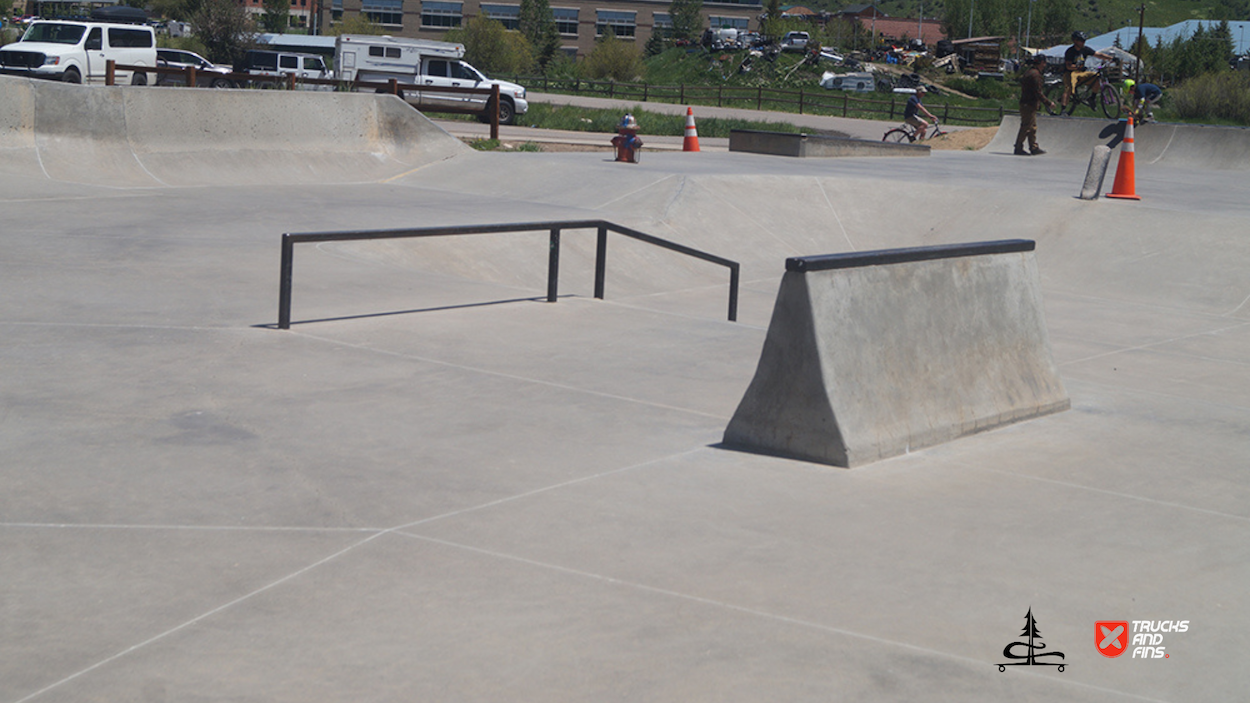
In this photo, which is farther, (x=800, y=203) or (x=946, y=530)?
(x=800, y=203)

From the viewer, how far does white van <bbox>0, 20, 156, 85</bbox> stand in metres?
27.5

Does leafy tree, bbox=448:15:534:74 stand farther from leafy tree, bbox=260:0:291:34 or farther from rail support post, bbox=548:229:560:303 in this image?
rail support post, bbox=548:229:560:303

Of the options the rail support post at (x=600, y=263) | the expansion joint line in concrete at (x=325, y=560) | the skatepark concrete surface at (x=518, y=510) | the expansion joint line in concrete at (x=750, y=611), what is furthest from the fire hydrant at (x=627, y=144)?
the expansion joint line in concrete at (x=750, y=611)

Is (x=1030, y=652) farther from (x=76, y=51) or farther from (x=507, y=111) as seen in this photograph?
(x=507, y=111)

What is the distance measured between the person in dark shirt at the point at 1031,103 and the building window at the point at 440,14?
88423mm

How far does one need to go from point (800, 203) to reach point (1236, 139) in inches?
439

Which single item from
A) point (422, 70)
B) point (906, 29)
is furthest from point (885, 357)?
point (906, 29)

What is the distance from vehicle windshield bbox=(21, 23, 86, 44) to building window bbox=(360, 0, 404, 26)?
77.0 metres

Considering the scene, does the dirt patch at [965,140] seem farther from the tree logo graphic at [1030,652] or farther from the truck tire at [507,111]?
the tree logo graphic at [1030,652]

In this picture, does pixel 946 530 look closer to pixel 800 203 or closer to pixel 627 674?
pixel 627 674

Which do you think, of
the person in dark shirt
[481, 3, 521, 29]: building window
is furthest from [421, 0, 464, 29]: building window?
the person in dark shirt

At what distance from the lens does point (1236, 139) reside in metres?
21.7

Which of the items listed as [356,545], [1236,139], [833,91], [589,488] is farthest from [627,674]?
[833,91]

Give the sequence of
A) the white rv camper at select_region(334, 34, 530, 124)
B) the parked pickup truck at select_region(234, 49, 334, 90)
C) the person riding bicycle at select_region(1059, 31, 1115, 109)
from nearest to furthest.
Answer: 1. the person riding bicycle at select_region(1059, 31, 1115, 109)
2. the white rv camper at select_region(334, 34, 530, 124)
3. the parked pickup truck at select_region(234, 49, 334, 90)
